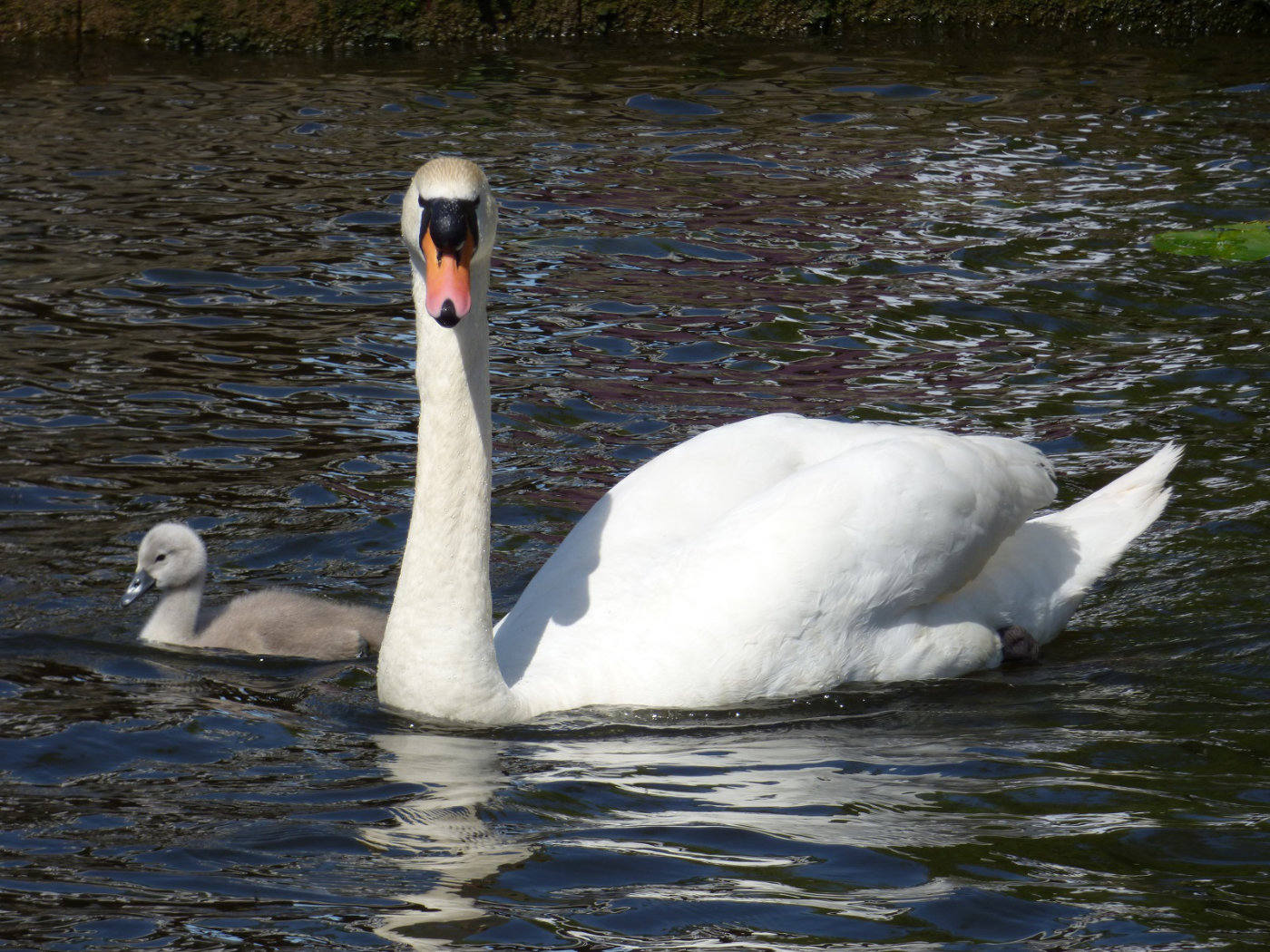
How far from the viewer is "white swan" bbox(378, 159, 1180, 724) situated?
5164 mm

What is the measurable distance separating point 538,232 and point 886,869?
7185mm

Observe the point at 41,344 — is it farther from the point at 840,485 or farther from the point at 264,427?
the point at 840,485

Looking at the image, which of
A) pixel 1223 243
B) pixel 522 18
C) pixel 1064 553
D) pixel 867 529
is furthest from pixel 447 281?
pixel 522 18

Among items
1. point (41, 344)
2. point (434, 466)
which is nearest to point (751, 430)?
point (434, 466)

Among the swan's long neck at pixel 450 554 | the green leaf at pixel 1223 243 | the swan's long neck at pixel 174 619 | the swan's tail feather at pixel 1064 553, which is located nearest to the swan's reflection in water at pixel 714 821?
the swan's long neck at pixel 450 554

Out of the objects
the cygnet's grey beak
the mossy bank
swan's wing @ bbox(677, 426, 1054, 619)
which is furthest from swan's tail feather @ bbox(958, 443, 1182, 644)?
the mossy bank

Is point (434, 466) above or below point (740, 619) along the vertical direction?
above

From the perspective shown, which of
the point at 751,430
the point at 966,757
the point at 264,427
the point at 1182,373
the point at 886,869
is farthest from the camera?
the point at 1182,373

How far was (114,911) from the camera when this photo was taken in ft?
12.6

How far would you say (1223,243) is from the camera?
33.1 ft

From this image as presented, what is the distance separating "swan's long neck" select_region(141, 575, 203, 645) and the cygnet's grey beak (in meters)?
0.06

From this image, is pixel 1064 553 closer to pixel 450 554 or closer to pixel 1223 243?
pixel 450 554

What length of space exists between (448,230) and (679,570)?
4.10ft

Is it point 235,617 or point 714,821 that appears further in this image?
point 235,617
